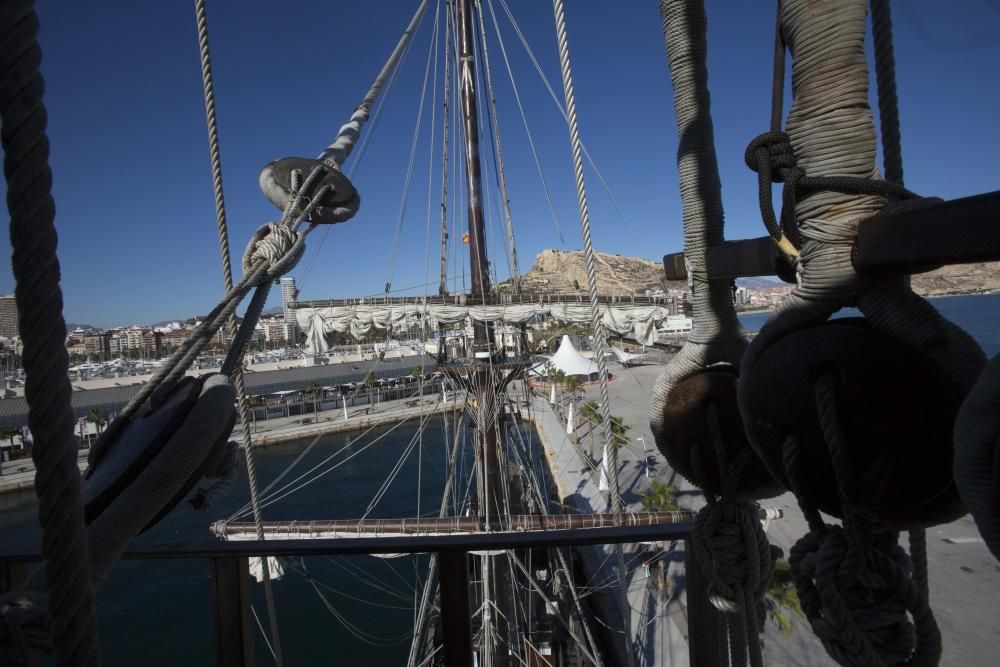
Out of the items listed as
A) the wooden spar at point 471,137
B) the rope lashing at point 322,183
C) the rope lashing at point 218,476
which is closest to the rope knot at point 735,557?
the rope lashing at point 218,476

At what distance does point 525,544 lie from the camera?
1.23 metres

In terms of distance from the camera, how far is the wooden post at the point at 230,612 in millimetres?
1231

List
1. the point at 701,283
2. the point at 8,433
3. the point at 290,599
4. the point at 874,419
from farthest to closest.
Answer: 1. the point at 8,433
2. the point at 290,599
3. the point at 701,283
4. the point at 874,419

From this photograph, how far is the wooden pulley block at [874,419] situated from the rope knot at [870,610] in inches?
2.7

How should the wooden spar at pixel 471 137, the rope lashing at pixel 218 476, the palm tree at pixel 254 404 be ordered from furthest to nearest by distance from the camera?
the palm tree at pixel 254 404 < the wooden spar at pixel 471 137 < the rope lashing at pixel 218 476

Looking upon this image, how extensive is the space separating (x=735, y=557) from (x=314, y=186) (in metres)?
1.42

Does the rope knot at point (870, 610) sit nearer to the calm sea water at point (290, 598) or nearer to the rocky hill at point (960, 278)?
the calm sea water at point (290, 598)

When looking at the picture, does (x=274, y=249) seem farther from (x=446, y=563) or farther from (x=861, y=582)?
(x=861, y=582)

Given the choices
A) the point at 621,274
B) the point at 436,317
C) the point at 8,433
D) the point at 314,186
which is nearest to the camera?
the point at 314,186

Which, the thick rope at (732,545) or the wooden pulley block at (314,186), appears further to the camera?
the wooden pulley block at (314,186)

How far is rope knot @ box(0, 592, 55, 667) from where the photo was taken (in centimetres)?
64

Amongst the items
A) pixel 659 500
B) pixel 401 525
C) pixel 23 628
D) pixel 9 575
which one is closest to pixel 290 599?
pixel 401 525

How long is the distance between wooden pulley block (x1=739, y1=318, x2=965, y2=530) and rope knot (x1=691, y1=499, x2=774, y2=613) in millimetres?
259

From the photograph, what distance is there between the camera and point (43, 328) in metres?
0.51
